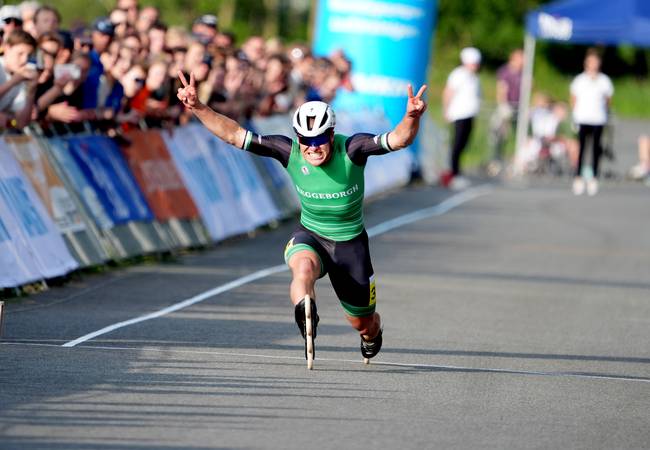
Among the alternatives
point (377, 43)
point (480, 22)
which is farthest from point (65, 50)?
point (480, 22)

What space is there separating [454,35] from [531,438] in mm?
63680

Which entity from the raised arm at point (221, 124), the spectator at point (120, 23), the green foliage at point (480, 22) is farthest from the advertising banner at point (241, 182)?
the green foliage at point (480, 22)

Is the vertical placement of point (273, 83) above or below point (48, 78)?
below

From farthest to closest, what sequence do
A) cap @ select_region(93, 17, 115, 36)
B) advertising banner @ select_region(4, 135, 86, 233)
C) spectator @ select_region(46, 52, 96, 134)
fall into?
cap @ select_region(93, 17, 115, 36), spectator @ select_region(46, 52, 96, 134), advertising banner @ select_region(4, 135, 86, 233)

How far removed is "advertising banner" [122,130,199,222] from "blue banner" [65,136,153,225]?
0.21 meters

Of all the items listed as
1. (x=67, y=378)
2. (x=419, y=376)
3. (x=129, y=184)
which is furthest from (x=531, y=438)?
(x=129, y=184)

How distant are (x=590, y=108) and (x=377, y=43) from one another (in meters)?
4.30

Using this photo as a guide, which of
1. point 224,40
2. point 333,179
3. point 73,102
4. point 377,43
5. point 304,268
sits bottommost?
point 377,43

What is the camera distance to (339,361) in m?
11.2

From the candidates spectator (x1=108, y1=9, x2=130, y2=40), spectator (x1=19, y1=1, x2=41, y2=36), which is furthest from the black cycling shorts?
spectator (x1=108, y1=9, x2=130, y2=40)

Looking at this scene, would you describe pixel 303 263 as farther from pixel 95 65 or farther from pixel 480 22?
pixel 480 22

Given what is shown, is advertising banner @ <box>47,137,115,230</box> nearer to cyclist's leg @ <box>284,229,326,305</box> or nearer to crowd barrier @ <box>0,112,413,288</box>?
crowd barrier @ <box>0,112,413,288</box>

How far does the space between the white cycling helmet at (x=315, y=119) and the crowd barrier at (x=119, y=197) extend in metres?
3.83

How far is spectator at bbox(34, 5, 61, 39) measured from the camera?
16.3 meters
